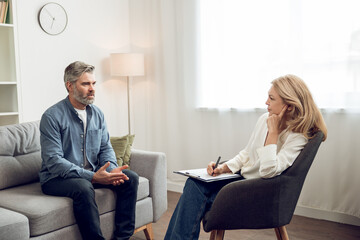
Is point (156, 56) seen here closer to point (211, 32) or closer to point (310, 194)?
point (211, 32)

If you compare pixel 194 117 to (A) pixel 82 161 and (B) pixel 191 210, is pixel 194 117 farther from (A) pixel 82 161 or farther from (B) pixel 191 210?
(B) pixel 191 210

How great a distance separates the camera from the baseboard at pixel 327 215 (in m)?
3.13

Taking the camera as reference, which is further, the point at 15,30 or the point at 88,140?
the point at 15,30

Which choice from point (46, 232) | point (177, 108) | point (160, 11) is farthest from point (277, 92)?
point (160, 11)

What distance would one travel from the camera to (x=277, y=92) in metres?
2.15

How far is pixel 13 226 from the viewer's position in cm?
204

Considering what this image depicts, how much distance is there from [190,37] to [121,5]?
0.93 meters

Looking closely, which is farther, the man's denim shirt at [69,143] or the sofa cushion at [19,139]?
the sofa cushion at [19,139]

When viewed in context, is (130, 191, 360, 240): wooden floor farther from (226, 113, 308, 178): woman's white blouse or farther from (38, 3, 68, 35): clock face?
(38, 3, 68, 35): clock face

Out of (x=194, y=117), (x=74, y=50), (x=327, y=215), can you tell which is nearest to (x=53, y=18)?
(x=74, y=50)

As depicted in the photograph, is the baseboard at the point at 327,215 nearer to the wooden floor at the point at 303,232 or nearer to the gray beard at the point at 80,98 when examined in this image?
the wooden floor at the point at 303,232

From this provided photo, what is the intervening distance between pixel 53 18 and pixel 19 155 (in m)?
1.48

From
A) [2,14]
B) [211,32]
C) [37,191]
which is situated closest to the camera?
[37,191]

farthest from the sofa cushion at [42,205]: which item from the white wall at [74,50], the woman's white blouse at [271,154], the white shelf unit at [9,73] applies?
the white wall at [74,50]
